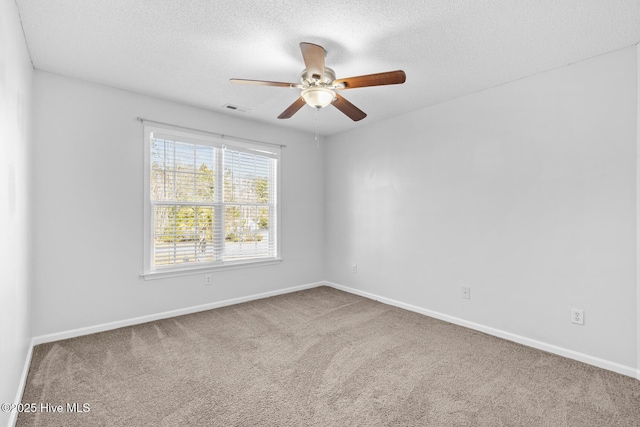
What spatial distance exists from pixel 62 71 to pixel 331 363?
3.54 m

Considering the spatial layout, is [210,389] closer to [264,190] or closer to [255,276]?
[255,276]

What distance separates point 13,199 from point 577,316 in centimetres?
418

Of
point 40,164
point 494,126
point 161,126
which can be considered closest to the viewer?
point 40,164

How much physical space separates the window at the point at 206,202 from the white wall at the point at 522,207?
1548 mm

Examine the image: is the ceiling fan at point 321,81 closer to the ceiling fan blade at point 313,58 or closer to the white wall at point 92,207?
the ceiling fan blade at point 313,58

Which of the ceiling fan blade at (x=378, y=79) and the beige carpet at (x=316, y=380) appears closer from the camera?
the beige carpet at (x=316, y=380)

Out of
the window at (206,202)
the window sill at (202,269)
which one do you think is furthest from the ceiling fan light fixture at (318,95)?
the window sill at (202,269)

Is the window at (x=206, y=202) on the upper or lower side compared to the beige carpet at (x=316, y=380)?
upper

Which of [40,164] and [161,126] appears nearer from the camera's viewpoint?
[40,164]

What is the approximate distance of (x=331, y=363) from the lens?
2.49 m

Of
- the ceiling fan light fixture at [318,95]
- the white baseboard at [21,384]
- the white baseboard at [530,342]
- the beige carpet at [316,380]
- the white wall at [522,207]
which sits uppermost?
the ceiling fan light fixture at [318,95]

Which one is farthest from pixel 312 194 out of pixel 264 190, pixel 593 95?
pixel 593 95

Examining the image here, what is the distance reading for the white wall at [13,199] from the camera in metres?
1.54

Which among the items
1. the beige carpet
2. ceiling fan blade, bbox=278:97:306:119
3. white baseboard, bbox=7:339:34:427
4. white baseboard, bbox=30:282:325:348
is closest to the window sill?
white baseboard, bbox=30:282:325:348
